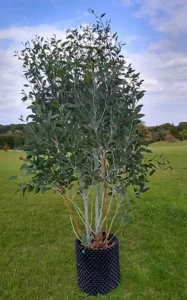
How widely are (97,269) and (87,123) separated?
4.85ft

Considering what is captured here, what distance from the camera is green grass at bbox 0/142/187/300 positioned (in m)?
2.91

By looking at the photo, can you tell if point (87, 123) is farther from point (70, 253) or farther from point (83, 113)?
point (70, 253)

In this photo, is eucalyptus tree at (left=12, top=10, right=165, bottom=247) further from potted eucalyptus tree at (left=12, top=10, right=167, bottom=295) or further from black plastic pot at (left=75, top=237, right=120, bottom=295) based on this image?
black plastic pot at (left=75, top=237, right=120, bottom=295)

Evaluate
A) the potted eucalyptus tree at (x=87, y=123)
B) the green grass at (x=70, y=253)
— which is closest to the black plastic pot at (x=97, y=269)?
the potted eucalyptus tree at (x=87, y=123)

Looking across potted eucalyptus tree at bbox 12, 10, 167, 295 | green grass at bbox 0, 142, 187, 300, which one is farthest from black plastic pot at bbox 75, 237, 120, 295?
green grass at bbox 0, 142, 187, 300

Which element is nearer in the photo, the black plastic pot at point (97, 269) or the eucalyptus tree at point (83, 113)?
the eucalyptus tree at point (83, 113)

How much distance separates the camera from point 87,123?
2.53 meters

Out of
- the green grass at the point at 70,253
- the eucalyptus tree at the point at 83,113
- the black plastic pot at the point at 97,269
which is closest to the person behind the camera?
the eucalyptus tree at the point at 83,113

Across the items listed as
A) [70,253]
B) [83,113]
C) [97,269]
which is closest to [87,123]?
[83,113]

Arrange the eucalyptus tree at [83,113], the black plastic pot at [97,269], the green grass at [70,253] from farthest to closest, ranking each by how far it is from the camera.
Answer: the green grass at [70,253] < the black plastic pot at [97,269] < the eucalyptus tree at [83,113]

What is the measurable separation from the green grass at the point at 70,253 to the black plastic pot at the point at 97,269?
0.34 feet

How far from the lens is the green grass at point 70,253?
291 cm

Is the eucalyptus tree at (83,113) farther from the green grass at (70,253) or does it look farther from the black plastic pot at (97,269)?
the green grass at (70,253)

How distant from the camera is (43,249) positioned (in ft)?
13.3
